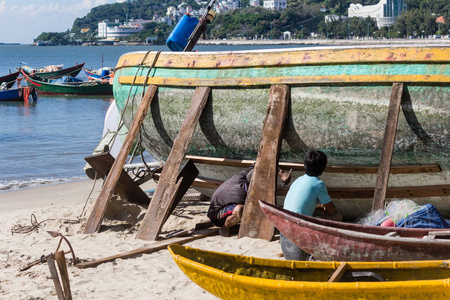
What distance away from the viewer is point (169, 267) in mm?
5312

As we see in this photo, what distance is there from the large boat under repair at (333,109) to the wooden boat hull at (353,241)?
1273 millimetres

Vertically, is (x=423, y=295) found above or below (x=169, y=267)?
above

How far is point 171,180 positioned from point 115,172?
825 millimetres

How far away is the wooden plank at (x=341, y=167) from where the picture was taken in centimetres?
566

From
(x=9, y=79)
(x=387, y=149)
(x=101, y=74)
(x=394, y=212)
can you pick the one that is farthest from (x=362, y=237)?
(x=101, y=74)

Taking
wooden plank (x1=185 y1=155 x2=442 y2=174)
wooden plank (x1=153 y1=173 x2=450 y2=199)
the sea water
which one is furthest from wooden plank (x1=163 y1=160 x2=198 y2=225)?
the sea water

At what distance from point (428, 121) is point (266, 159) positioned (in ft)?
5.22

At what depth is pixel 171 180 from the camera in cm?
632

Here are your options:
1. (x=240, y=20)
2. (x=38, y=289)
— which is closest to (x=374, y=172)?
(x=38, y=289)

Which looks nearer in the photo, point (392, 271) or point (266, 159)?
point (392, 271)

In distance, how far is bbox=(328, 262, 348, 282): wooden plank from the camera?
3.84 metres

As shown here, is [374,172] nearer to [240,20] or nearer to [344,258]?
[344,258]

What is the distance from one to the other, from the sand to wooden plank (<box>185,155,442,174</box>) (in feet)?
2.53

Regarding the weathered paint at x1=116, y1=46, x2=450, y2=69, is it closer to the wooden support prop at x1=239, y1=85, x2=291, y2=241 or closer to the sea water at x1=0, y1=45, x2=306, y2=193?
the wooden support prop at x1=239, y1=85, x2=291, y2=241
